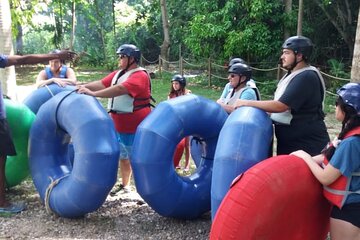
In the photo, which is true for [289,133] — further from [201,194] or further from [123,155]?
[123,155]

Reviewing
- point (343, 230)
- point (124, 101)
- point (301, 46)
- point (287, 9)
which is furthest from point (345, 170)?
point (287, 9)

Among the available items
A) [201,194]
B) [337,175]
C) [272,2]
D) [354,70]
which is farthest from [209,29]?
[337,175]

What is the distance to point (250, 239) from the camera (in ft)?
8.67

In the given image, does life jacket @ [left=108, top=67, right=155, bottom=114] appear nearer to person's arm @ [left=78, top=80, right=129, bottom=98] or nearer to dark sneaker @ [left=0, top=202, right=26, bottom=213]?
person's arm @ [left=78, top=80, right=129, bottom=98]

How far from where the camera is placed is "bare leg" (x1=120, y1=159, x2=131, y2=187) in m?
5.21

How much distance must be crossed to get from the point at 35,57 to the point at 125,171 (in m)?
1.72

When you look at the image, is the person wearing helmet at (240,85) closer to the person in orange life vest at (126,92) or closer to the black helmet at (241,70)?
the black helmet at (241,70)

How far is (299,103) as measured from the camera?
3275mm

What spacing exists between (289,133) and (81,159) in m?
1.91

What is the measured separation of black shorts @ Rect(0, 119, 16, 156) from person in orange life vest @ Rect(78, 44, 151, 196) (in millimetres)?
852

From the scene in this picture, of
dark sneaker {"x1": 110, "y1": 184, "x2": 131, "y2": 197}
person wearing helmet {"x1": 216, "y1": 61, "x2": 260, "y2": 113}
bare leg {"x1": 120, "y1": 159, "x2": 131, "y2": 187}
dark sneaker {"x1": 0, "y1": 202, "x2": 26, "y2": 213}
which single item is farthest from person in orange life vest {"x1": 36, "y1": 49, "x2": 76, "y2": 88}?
person wearing helmet {"x1": 216, "y1": 61, "x2": 260, "y2": 113}

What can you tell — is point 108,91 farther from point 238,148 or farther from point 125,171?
point 238,148

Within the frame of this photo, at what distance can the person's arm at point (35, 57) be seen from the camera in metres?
4.54

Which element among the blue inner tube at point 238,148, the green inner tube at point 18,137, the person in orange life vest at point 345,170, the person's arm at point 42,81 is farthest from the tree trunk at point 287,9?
the person in orange life vest at point 345,170
